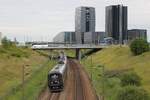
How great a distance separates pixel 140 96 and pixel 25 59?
10137cm

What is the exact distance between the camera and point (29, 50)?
184250 mm

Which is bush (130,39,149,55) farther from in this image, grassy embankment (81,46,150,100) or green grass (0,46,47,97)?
green grass (0,46,47,97)

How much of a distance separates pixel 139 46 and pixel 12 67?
134 feet

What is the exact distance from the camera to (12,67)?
4801 inches

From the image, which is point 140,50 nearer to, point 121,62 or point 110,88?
point 121,62

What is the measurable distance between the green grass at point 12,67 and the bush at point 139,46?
30.5 m

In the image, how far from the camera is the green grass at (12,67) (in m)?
88.4

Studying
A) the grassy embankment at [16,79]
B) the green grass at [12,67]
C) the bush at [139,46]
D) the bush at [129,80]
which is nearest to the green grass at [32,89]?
the grassy embankment at [16,79]

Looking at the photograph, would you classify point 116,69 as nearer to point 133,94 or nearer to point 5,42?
point 133,94

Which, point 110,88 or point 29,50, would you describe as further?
point 29,50

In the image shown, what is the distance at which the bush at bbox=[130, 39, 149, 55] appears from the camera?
138250 millimetres

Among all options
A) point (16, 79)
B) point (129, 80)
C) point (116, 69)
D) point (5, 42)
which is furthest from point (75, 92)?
point (5, 42)

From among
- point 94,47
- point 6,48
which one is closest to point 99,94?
point 6,48

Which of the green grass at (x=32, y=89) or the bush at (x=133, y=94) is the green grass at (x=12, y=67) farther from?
the bush at (x=133, y=94)
